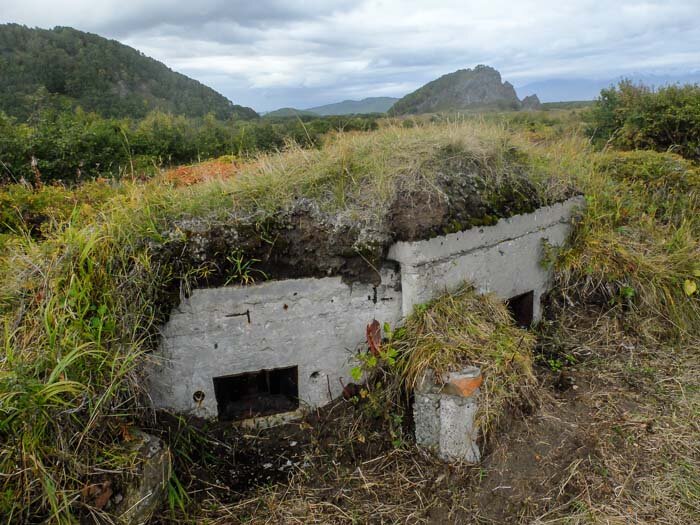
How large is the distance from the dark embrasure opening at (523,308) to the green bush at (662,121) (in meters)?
5.44

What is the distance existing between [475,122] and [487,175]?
1.25 meters

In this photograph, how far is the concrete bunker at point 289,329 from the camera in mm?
3326

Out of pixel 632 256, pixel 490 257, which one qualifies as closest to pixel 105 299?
pixel 490 257

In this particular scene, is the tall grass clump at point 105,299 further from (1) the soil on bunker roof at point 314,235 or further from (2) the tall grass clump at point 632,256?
(2) the tall grass clump at point 632,256

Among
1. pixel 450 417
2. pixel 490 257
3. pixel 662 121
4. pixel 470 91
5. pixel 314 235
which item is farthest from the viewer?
pixel 470 91

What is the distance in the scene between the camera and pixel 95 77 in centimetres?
3450

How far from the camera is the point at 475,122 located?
5.19m

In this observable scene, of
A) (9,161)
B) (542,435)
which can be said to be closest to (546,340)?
(542,435)

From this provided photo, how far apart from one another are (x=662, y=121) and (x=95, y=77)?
36.6 meters

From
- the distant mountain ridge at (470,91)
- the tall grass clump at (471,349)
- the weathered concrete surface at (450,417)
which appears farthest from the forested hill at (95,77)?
the weathered concrete surface at (450,417)

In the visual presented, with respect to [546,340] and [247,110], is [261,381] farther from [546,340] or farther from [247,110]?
[247,110]

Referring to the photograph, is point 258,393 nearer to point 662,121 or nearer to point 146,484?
point 146,484

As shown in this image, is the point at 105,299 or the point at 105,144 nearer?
the point at 105,299

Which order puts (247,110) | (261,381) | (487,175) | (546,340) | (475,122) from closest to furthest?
(261,381), (487,175), (546,340), (475,122), (247,110)
